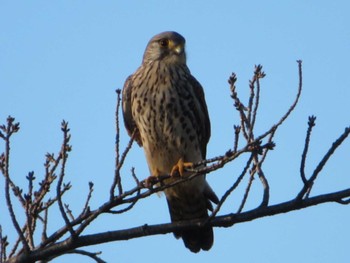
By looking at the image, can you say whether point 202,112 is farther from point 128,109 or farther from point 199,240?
point 199,240

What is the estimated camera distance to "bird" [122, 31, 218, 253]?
5496 millimetres

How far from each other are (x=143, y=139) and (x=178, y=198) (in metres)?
0.62

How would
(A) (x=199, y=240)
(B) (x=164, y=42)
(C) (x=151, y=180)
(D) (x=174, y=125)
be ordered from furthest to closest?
(B) (x=164, y=42), (D) (x=174, y=125), (A) (x=199, y=240), (C) (x=151, y=180)

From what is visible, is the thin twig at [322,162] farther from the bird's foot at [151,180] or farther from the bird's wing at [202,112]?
the bird's wing at [202,112]

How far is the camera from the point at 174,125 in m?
5.50

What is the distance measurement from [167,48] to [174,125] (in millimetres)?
1044

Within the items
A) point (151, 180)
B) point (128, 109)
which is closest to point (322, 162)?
point (151, 180)

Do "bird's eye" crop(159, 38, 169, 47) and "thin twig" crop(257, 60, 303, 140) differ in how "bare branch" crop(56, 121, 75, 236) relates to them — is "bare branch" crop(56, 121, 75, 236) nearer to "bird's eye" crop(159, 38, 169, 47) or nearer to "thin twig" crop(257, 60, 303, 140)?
"thin twig" crop(257, 60, 303, 140)

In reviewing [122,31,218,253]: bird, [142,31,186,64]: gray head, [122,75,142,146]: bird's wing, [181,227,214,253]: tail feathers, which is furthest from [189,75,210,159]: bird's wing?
[181,227,214,253]: tail feathers

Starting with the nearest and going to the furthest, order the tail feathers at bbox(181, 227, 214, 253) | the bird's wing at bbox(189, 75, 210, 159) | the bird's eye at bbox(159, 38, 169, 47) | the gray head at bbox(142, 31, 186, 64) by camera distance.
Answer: the tail feathers at bbox(181, 227, 214, 253)
the bird's wing at bbox(189, 75, 210, 159)
the gray head at bbox(142, 31, 186, 64)
the bird's eye at bbox(159, 38, 169, 47)

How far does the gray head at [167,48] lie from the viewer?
6117 millimetres

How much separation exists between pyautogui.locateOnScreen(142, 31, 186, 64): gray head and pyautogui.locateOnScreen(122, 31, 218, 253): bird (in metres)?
0.01

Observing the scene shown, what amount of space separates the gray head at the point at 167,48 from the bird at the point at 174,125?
0.01 meters

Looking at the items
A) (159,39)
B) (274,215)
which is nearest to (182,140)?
(159,39)
